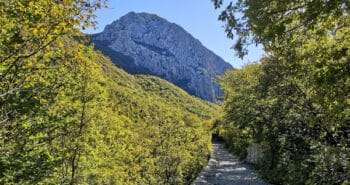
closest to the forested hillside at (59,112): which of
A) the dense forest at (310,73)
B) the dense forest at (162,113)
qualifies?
the dense forest at (162,113)

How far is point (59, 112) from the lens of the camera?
1457 cm

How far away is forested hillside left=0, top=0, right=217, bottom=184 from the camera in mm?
5527

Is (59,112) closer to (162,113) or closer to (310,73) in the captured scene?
(310,73)

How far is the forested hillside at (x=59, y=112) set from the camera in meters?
5.53

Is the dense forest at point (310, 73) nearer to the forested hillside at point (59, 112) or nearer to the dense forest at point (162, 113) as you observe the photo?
the dense forest at point (162, 113)

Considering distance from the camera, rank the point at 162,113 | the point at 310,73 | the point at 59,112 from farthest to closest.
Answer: the point at 162,113 → the point at 59,112 → the point at 310,73

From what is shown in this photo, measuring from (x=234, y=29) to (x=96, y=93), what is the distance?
410 inches

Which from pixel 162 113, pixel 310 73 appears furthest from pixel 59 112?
pixel 162 113

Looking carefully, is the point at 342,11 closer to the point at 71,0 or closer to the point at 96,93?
the point at 71,0

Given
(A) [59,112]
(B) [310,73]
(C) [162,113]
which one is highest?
(B) [310,73]

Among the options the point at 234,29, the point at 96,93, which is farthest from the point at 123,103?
the point at 234,29

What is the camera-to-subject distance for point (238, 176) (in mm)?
23797

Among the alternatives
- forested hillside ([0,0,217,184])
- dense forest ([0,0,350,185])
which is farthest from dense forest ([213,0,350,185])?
forested hillside ([0,0,217,184])

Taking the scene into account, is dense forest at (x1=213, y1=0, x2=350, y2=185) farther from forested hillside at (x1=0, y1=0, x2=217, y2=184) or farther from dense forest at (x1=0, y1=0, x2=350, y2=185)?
forested hillside at (x1=0, y1=0, x2=217, y2=184)
